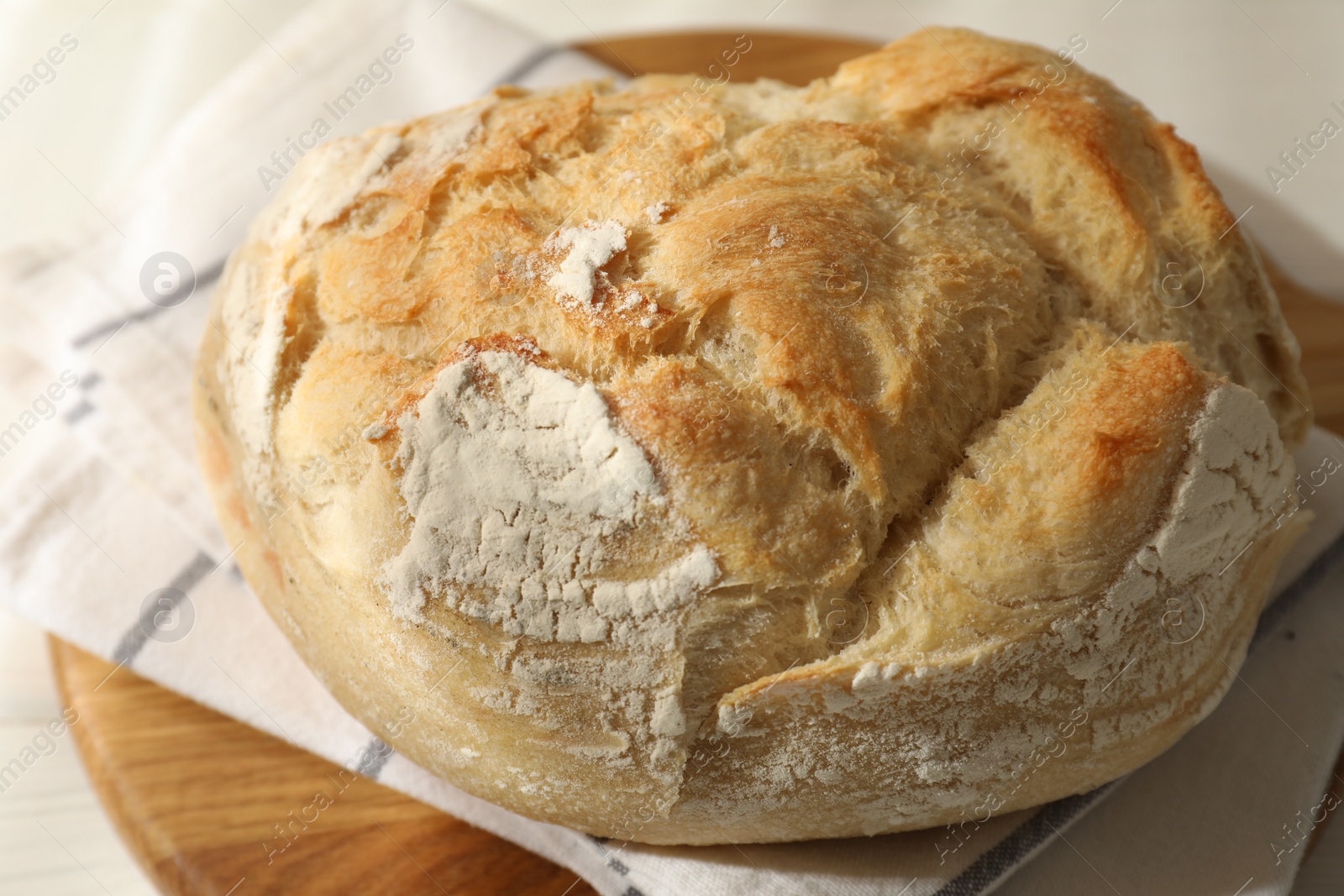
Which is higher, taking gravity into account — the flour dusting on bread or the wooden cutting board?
the flour dusting on bread

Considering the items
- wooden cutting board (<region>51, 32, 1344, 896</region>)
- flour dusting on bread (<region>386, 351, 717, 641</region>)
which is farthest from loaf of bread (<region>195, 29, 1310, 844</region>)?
wooden cutting board (<region>51, 32, 1344, 896</region>)

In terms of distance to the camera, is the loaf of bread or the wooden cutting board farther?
the wooden cutting board

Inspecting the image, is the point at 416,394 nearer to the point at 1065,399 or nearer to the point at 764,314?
the point at 764,314

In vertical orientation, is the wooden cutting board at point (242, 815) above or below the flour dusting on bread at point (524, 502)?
below

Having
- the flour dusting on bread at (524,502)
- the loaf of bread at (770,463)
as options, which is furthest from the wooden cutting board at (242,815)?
the flour dusting on bread at (524,502)

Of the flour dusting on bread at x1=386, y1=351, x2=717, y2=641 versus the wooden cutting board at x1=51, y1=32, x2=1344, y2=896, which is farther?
the wooden cutting board at x1=51, y1=32, x2=1344, y2=896

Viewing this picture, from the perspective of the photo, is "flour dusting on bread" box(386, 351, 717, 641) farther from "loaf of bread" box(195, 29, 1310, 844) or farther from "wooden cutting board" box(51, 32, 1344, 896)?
"wooden cutting board" box(51, 32, 1344, 896)

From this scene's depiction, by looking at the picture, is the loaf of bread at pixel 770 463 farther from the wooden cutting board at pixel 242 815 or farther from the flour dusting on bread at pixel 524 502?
the wooden cutting board at pixel 242 815

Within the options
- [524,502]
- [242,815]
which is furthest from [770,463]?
[242,815]
